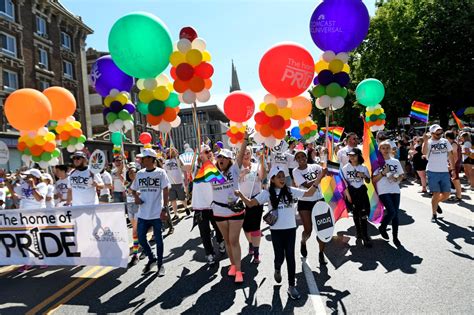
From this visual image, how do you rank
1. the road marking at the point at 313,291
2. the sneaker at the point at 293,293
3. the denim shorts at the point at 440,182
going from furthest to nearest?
the denim shorts at the point at 440,182 → the sneaker at the point at 293,293 → the road marking at the point at 313,291

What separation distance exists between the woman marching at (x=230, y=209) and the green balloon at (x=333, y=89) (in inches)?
60.8

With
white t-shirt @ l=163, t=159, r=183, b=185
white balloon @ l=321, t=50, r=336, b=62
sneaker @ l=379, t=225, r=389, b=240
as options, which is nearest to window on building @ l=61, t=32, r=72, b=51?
white t-shirt @ l=163, t=159, r=183, b=185

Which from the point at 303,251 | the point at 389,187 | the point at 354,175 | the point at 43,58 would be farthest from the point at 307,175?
the point at 43,58

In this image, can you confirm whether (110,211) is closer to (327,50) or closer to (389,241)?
(327,50)

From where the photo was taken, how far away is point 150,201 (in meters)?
6.06

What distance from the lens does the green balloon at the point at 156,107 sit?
6.12 meters

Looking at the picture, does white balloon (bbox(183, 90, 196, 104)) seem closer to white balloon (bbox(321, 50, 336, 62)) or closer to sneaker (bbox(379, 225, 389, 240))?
white balloon (bbox(321, 50, 336, 62))

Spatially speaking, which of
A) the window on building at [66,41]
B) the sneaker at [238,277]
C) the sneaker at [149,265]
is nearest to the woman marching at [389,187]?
the sneaker at [238,277]

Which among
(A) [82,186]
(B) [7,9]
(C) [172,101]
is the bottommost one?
(A) [82,186]

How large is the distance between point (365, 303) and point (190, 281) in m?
2.50

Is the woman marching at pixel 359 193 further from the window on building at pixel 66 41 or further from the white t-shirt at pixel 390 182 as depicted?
the window on building at pixel 66 41

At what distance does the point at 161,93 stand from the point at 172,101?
25cm

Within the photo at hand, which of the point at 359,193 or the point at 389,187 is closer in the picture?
the point at 359,193

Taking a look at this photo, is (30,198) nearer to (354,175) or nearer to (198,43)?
(198,43)
